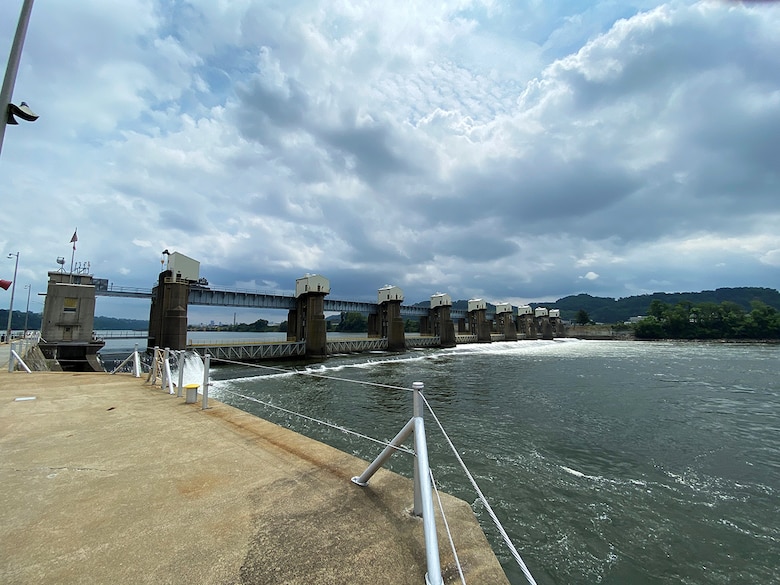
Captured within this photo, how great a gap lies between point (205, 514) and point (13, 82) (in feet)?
19.2

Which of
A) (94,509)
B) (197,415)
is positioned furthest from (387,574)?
(197,415)

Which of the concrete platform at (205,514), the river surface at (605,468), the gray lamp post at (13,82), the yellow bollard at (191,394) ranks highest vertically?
the gray lamp post at (13,82)

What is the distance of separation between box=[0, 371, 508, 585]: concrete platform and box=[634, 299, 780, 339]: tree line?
139454 millimetres

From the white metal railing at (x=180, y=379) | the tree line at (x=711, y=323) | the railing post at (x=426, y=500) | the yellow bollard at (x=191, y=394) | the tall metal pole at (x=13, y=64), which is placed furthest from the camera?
the tree line at (x=711, y=323)

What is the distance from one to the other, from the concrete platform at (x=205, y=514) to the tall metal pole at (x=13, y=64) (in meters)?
4.32

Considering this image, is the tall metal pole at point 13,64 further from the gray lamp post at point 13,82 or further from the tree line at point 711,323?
the tree line at point 711,323

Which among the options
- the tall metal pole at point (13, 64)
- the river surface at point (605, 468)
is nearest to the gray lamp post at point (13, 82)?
the tall metal pole at point (13, 64)

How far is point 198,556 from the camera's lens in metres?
2.56

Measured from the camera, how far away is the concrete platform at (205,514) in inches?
94.3

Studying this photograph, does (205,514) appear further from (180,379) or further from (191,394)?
(180,379)

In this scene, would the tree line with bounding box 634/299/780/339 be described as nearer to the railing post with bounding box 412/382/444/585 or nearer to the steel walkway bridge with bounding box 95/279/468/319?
the steel walkway bridge with bounding box 95/279/468/319

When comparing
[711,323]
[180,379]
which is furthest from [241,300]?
[711,323]

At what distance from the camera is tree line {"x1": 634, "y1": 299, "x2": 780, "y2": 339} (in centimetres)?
10306

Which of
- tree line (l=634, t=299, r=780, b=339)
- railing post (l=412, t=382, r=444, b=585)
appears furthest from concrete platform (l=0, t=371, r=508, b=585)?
tree line (l=634, t=299, r=780, b=339)
